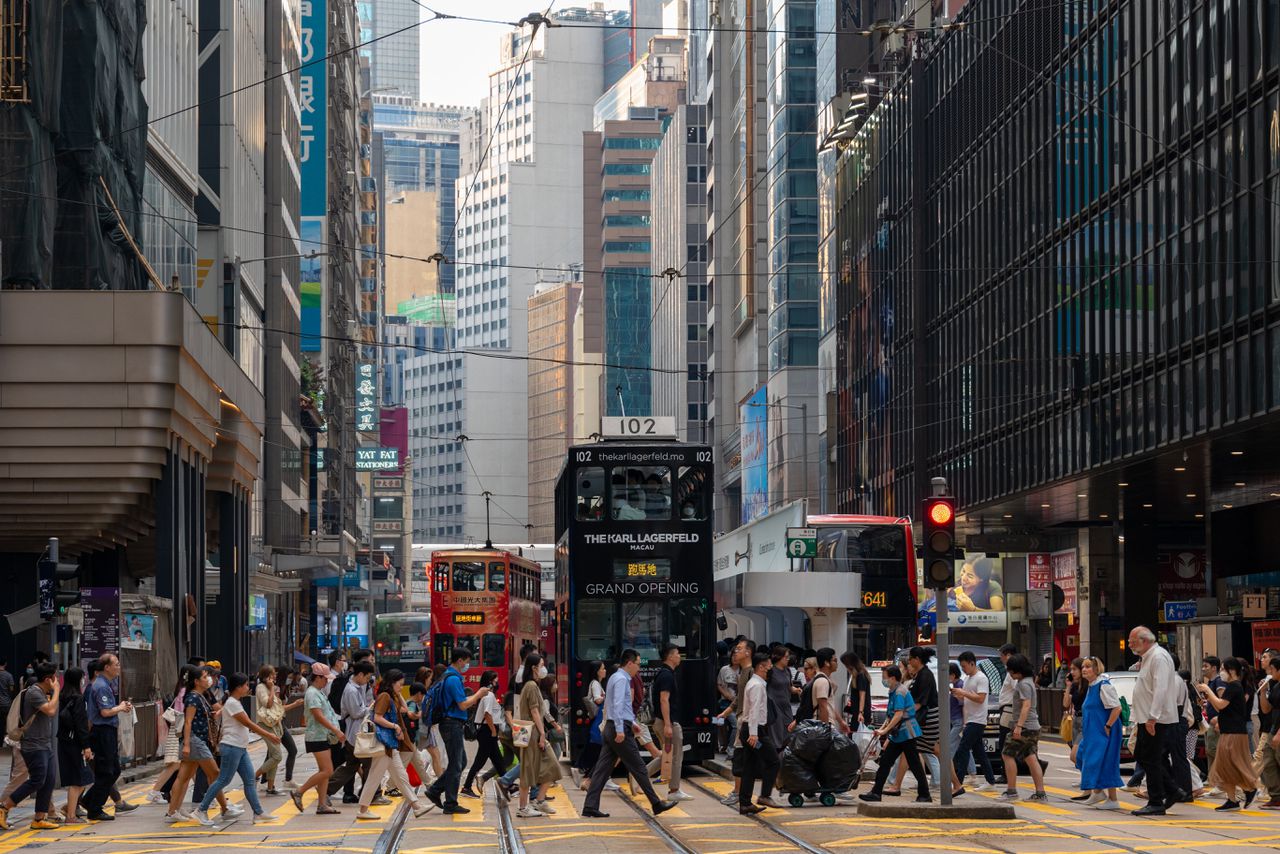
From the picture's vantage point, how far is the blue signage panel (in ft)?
132

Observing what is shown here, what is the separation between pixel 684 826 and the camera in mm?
16750

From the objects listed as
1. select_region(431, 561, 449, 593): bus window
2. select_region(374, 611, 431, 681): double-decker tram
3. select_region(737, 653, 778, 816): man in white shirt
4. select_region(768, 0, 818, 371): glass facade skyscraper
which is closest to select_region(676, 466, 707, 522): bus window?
select_region(737, 653, 778, 816): man in white shirt

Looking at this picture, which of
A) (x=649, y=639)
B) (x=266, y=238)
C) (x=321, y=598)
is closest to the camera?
(x=649, y=639)

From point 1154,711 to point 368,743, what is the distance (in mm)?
7153

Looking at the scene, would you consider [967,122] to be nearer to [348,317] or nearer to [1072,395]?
[1072,395]

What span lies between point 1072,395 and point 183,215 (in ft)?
76.4

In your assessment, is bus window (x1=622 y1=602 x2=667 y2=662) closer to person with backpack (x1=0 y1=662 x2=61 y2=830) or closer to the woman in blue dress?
the woman in blue dress

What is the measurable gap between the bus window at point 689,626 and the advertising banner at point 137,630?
347 inches

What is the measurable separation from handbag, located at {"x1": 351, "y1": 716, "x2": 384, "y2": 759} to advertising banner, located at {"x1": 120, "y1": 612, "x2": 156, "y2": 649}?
11.2 meters

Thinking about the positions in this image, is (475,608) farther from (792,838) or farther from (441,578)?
(792,838)

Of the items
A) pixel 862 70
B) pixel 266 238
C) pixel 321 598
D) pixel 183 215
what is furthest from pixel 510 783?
pixel 321 598

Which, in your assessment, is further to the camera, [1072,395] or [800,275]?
[800,275]

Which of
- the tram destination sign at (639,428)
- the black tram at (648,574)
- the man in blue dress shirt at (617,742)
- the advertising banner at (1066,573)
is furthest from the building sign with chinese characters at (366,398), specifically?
the man in blue dress shirt at (617,742)

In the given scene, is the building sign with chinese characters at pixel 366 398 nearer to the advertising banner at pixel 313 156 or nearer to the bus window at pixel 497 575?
the advertising banner at pixel 313 156
